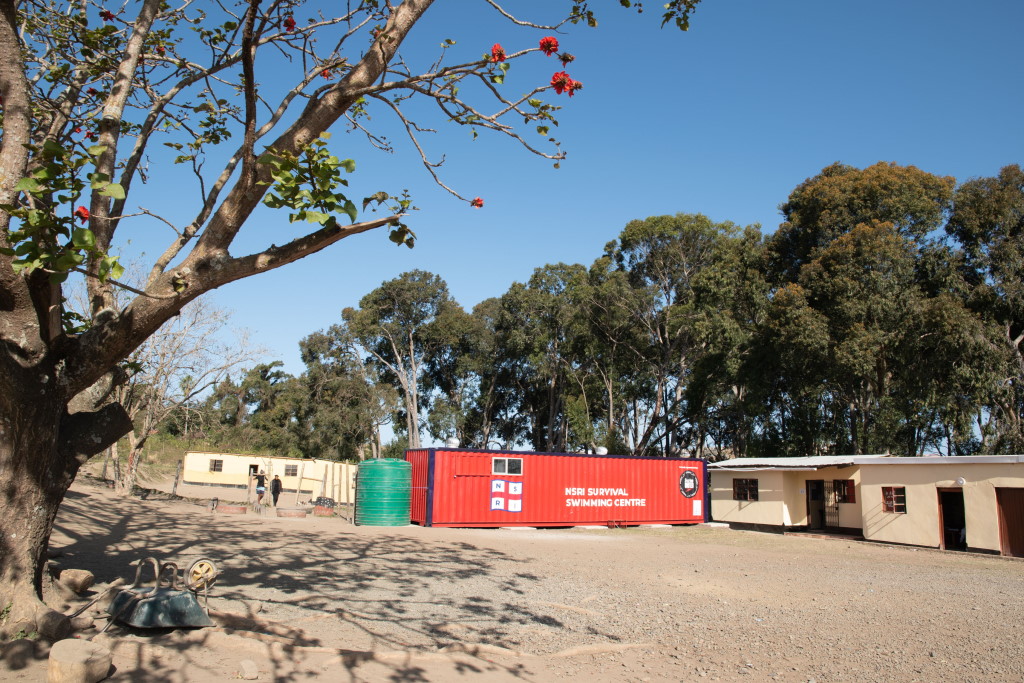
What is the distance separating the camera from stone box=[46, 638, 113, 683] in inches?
169

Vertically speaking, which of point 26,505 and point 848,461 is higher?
point 848,461

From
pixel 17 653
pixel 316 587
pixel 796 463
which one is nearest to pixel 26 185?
pixel 17 653

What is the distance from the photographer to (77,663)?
4.32 meters

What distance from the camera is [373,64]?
568 centimetres

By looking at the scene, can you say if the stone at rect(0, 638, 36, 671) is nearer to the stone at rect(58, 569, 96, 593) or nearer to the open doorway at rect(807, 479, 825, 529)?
the stone at rect(58, 569, 96, 593)

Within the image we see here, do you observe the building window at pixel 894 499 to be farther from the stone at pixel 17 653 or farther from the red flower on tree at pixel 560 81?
the stone at pixel 17 653

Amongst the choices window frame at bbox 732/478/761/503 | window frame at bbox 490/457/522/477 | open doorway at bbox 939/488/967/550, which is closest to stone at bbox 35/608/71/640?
window frame at bbox 490/457/522/477

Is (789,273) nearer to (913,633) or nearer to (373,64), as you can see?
(913,633)

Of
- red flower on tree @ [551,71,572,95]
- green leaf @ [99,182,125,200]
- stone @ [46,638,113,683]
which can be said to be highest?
red flower on tree @ [551,71,572,95]

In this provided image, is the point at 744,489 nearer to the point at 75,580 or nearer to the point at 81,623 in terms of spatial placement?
the point at 75,580

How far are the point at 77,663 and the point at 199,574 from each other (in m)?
2.55

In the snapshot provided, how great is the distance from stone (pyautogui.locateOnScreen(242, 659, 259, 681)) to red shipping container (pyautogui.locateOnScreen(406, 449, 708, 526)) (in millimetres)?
14445

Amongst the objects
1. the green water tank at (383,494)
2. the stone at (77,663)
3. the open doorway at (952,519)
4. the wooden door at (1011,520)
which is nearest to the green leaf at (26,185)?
the stone at (77,663)

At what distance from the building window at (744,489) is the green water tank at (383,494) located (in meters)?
12.1
